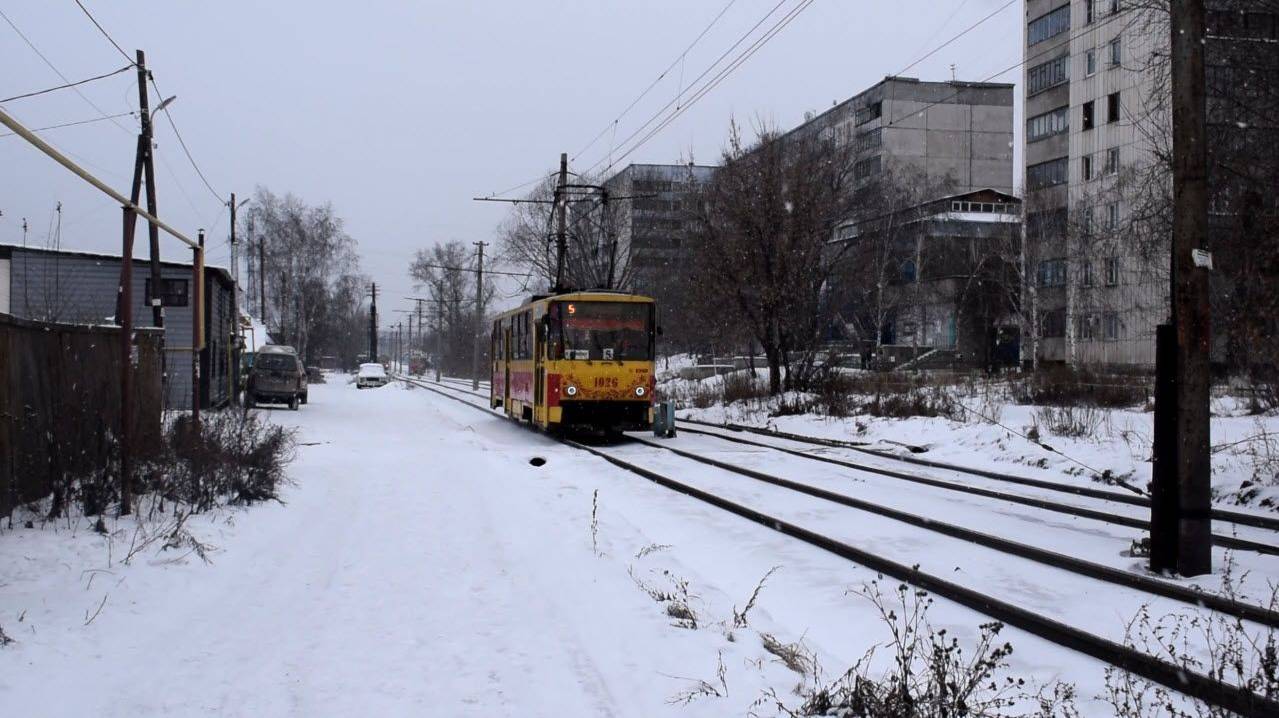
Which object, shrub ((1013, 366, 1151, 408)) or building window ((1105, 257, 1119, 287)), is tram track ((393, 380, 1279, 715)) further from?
building window ((1105, 257, 1119, 287))

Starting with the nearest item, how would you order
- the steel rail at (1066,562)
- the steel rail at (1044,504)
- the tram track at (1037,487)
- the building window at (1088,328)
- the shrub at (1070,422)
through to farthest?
the steel rail at (1066,562)
the steel rail at (1044,504)
the tram track at (1037,487)
the shrub at (1070,422)
the building window at (1088,328)

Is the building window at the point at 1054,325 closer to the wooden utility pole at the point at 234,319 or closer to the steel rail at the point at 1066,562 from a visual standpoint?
the wooden utility pole at the point at 234,319

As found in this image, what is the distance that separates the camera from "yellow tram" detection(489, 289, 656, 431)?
67.6 ft

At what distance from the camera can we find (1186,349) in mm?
7930

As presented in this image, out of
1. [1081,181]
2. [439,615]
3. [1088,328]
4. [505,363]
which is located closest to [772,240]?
[505,363]

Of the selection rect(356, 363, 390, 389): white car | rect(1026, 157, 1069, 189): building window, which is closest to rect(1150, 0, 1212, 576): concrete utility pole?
rect(1026, 157, 1069, 189): building window

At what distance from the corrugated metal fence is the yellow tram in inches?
421

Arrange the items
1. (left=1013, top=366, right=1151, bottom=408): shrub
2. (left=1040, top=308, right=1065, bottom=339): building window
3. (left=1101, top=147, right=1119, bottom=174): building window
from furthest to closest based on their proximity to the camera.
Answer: (left=1040, top=308, right=1065, bottom=339): building window < (left=1101, top=147, right=1119, bottom=174): building window < (left=1013, top=366, right=1151, bottom=408): shrub

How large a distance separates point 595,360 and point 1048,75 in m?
50.0

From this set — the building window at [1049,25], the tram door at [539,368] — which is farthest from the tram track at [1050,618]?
the building window at [1049,25]

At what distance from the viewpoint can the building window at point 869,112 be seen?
8506 cm

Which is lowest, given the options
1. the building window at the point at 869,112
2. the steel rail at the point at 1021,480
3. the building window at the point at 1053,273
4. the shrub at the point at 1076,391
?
the steel rail at the point at 1021,480

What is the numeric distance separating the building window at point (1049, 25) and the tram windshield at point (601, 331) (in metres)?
46.8

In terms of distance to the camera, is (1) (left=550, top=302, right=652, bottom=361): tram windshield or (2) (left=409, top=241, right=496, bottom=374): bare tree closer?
(1) (left=550, top=302, right=652, bottom=361): tram windshield
